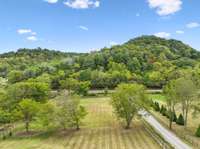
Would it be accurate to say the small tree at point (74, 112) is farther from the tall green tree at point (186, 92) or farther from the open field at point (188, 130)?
the tall green tree at point (186, 92)

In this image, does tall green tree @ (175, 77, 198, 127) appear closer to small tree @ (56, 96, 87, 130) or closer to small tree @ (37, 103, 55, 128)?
small tree @ (56, 96, 87, 130)

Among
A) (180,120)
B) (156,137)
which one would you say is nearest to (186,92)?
(180,120)

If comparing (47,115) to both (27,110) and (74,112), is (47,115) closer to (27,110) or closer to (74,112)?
(74,112)

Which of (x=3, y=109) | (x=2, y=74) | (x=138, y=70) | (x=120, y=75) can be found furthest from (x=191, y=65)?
(x=3, y=109)

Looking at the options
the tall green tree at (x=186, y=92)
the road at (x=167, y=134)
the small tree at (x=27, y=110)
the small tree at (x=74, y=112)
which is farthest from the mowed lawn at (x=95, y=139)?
the tall green tree at (x=186, y=92)

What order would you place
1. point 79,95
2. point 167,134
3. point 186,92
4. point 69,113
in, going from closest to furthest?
1. point 167,134
2. point 186,92
3. point 69,113
4. point 79,95

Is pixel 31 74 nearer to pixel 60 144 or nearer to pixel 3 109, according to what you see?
pixel 3 109
